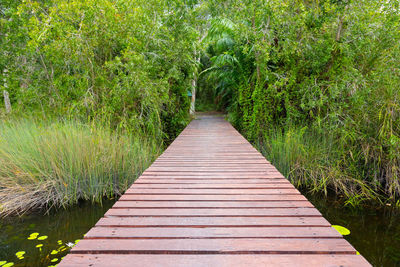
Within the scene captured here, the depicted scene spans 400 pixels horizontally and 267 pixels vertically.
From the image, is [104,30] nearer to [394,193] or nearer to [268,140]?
[268,140]

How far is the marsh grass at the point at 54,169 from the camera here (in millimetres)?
3676

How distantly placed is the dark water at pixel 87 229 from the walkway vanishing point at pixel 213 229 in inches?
52.0

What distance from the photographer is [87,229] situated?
10.6 feet

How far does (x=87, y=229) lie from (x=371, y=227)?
3924 millimetres

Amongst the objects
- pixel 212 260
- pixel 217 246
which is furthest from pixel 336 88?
pixel 212 260

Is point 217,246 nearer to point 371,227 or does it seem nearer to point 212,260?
point 212,260

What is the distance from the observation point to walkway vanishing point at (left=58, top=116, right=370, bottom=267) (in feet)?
4.43

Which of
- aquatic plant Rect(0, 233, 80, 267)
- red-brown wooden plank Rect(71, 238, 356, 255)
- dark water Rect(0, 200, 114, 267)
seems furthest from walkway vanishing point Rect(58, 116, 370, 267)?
dark water Rect(0, 200, 114, 267)

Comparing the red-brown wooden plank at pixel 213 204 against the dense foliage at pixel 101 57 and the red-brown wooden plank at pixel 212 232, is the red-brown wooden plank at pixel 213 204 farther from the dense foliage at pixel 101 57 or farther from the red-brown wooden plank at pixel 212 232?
the dense foliage at pixel 101 57

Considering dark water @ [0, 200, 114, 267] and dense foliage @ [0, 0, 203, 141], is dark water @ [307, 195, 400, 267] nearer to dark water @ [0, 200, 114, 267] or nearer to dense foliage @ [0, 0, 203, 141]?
dark water @ [0, 200, 114, 267]

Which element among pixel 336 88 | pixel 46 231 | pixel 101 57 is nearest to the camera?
pixel 46 231

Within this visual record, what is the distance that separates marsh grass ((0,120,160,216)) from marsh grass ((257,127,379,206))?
3.31 metres

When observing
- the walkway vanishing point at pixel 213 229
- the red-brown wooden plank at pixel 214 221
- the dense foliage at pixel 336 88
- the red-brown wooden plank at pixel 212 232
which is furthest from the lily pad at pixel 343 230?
the red-brown wooden plank at pixel 212 232

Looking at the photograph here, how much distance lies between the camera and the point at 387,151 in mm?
4312
